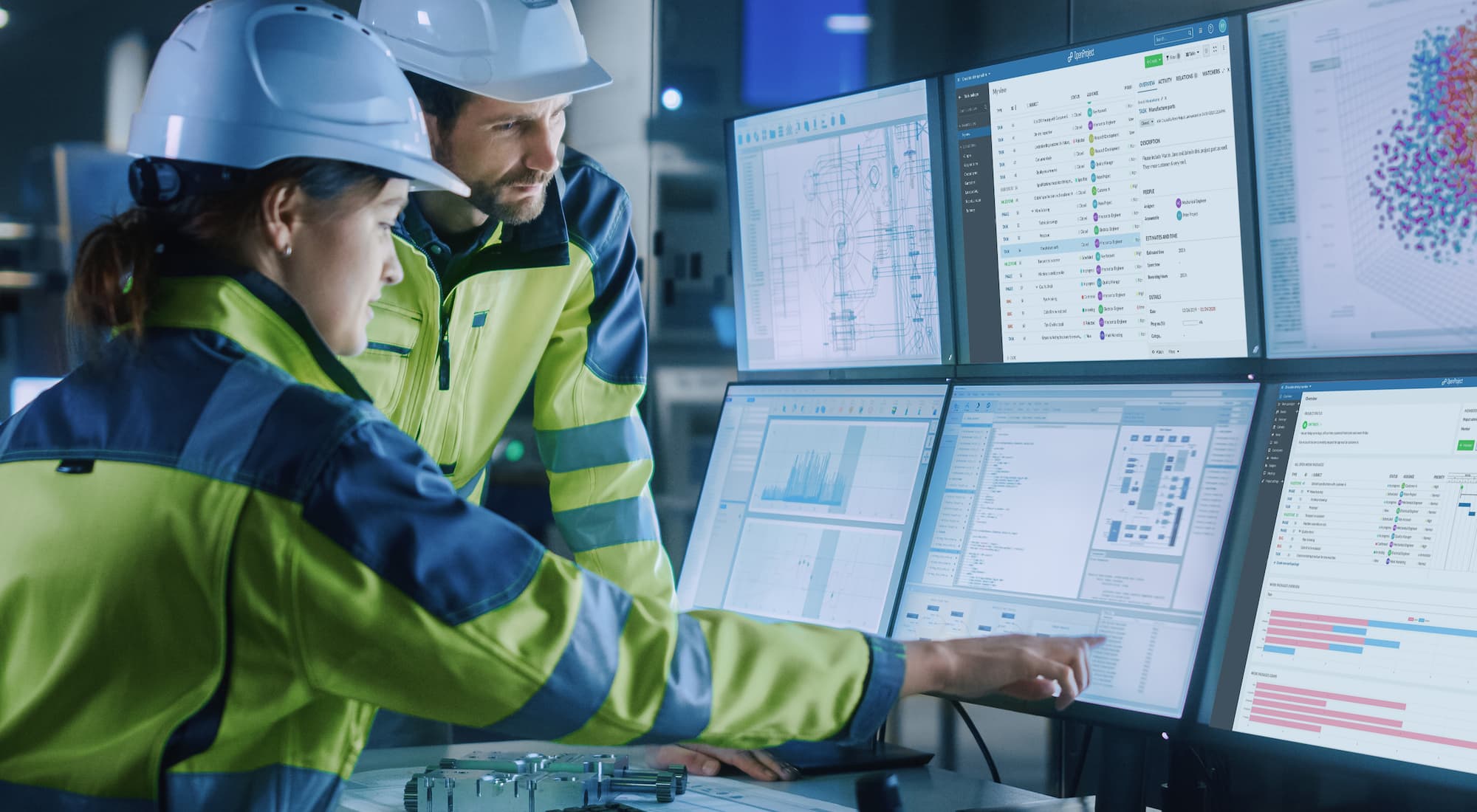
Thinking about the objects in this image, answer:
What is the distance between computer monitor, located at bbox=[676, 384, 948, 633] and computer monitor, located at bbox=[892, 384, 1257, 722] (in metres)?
0.04

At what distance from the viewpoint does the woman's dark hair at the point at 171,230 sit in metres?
1.01

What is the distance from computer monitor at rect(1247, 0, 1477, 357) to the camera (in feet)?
4.08

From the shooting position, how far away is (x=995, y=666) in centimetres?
114

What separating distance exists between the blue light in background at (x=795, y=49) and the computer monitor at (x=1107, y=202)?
1.49 metres

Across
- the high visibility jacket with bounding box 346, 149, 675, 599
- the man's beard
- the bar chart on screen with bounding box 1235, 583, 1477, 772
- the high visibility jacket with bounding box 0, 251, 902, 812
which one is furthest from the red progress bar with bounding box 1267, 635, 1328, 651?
the man's beard

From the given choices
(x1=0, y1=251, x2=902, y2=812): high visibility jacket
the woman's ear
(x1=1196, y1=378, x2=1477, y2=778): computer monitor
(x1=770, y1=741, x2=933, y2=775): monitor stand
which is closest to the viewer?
(x1=0, y1=251, x2=902, y2=812): high visibility jacket

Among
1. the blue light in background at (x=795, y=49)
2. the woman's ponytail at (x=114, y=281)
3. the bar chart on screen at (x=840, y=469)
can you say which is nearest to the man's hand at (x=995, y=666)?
the bar chart on screen at (x=840, y=469)

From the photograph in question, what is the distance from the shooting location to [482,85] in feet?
5.57

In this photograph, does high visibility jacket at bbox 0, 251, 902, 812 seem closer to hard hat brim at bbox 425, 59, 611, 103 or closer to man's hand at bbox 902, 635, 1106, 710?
man's hand at bbox 902, 635, 1106, 710

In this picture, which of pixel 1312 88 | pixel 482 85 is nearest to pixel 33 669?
pixel 482 85

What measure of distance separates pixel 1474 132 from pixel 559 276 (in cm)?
117

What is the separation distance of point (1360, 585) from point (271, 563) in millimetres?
952

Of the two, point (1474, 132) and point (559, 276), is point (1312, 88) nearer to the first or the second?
point (1474, 132)

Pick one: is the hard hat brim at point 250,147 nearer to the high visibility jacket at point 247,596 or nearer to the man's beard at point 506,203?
the high visibility jacket at point 247,596
